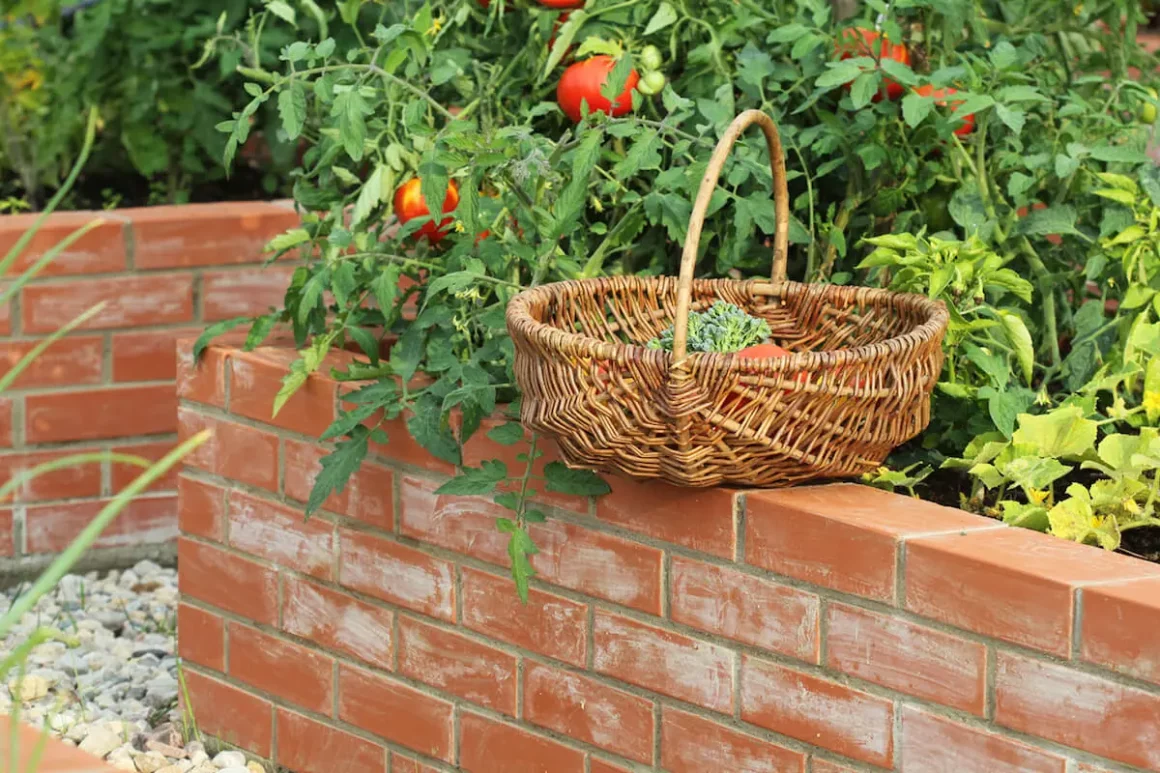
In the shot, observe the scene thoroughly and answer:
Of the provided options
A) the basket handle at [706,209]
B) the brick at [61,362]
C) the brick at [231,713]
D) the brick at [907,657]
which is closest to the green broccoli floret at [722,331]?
the basket handle at [706,209]

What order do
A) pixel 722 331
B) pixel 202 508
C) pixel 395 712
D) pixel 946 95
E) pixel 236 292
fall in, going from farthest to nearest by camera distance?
1. pixel 236 292
2. pixel 202 508
3. pixel 395 712
4. pixel 946 95
5. pixel 722 331

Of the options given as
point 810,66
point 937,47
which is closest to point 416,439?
point 810,66

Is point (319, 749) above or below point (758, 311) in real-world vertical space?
below

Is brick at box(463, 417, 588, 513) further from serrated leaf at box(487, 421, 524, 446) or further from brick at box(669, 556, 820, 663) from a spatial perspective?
brick at box(669, 556, 820, 663)

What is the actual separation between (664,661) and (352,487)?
0.52 meters

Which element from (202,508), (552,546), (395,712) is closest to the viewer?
(552,546)

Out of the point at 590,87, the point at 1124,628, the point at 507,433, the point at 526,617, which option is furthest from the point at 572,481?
the point at 1124,628

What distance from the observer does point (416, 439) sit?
6.63ft

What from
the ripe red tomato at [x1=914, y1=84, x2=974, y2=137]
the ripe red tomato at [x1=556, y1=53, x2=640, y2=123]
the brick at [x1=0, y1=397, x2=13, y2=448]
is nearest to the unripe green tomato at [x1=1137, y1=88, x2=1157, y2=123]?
the ripe red tomato at [x1=914, y1=84, x2=974, y2=137]

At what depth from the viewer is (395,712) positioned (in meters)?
2.21

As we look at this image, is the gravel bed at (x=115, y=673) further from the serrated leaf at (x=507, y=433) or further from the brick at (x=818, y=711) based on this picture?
the brick at (x=818, y=711)

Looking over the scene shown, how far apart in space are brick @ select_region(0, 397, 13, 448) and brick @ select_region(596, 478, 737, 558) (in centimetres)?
150

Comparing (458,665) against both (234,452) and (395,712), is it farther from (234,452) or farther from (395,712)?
(234,452)

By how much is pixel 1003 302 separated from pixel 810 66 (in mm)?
408
